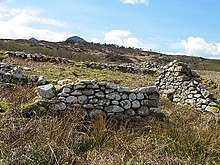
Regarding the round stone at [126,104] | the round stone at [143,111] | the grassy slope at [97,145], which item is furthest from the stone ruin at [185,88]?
the grassy slope at [97,145]

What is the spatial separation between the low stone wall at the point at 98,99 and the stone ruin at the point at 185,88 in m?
3.03

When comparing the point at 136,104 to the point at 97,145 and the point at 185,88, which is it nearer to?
the point at 97,145

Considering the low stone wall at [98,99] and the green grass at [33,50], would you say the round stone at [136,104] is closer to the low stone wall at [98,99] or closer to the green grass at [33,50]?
the low stone wall at [98,99]

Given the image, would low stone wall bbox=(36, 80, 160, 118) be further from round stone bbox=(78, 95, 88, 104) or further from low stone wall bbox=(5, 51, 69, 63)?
low stone wall bbox=(5, 51, 69, 63)

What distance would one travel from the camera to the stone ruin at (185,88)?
371 inches

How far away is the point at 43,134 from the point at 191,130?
7.95 ft

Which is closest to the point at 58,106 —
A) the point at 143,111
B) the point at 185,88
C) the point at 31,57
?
the point at 143,111

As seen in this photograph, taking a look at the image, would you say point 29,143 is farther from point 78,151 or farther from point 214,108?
point 214,108

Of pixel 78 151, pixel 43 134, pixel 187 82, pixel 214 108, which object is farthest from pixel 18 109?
pixel 187 82

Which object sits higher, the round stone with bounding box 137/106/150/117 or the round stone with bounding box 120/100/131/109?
the round stone with bounding box 120/100/131/109

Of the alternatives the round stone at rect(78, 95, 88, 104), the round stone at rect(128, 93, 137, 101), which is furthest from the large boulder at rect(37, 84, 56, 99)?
the round stone at rect(128, 93, 137, 101)

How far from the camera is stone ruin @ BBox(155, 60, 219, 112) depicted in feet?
30.9

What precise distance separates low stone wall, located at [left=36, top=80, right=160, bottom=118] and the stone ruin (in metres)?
3.03

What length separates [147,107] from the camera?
6973mm
